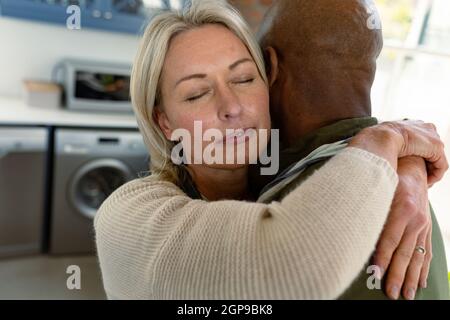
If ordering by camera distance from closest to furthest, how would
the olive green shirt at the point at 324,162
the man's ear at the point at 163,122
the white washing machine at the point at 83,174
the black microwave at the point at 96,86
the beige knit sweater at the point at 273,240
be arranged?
the beige knit sweater at the point at 273,240
the olive green shirt at the point at 324,162
the man's ear at the point at 163,122
the white washing machine at the point at 83,174
the black microwave at the point at 96,86

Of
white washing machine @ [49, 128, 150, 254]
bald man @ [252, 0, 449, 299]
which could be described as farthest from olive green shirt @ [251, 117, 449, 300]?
white washing machine @ [49, 128, 150, 254]

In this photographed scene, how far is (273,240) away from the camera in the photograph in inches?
22.5

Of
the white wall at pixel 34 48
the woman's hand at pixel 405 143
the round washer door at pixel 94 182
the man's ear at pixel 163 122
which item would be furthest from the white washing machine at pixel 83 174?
the woman's hand at pixel 405 143

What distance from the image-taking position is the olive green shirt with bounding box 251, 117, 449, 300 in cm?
65

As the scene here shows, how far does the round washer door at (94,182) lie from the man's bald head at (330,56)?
2.04m

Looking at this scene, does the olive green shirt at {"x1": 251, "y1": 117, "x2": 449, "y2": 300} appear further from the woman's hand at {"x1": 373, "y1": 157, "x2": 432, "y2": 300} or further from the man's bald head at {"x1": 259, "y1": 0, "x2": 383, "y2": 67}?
the man's bald head at {"x1": 259, "y1": 0, "x2": 383, "y2": 67}

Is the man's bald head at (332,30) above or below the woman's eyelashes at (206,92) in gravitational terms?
above

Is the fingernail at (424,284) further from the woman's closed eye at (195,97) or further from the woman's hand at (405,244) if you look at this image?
the woman's closed eye at (195,97)

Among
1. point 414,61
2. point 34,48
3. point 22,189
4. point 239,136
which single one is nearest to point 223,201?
point 239,136

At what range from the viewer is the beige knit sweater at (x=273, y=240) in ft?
1.79

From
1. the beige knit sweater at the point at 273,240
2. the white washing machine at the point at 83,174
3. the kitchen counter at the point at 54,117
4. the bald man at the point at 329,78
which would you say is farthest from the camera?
the white washing machine at the point at 83,174
